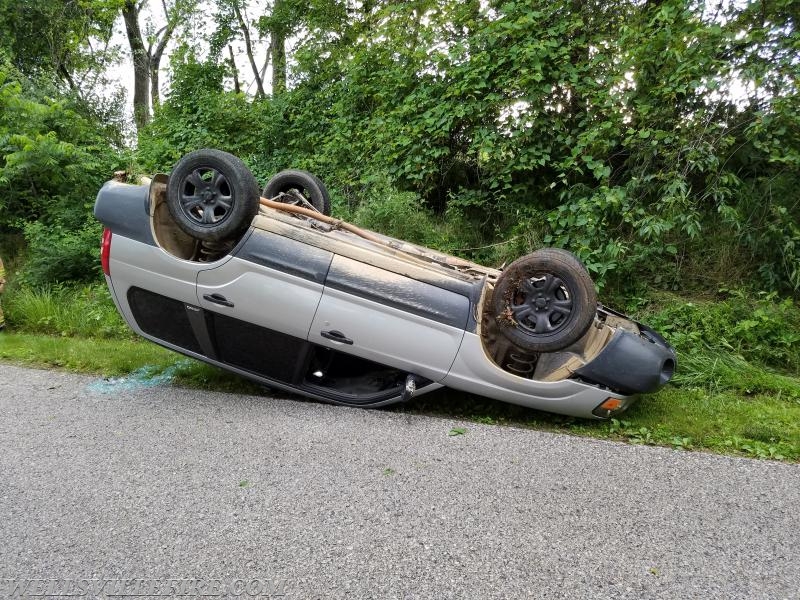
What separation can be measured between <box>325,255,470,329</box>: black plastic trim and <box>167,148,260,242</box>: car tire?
0.80 metres

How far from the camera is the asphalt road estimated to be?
2.49 m

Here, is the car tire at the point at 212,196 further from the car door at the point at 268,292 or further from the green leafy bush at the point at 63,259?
the green leafy bush at the point at 63,259

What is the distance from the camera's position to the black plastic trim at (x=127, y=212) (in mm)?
4332

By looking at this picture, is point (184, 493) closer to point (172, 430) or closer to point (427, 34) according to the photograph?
point (172, 430)

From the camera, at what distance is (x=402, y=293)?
410 centimetres

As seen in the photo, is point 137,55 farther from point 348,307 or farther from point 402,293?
point 402,293

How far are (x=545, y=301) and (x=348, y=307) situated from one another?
140 centimetres

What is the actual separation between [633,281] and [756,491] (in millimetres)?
3636

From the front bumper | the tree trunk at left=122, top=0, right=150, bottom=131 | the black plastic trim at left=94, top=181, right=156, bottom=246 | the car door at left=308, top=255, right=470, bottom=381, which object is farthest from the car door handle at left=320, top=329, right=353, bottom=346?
the tree trunk at left=122, top=0, right=150, bottom=131

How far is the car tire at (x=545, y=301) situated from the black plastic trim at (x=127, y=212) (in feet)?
8.81

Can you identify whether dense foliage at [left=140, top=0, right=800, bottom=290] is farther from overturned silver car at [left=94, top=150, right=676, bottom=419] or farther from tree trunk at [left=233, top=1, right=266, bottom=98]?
tree trunk at [left=233, top=1, right=266, bottom=98]

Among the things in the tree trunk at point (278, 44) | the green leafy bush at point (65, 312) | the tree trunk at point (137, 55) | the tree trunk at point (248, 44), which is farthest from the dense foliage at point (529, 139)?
the tree trunk at point (248, 44)

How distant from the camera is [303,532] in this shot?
111 inches

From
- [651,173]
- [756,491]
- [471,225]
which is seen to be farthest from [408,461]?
[471,225]
